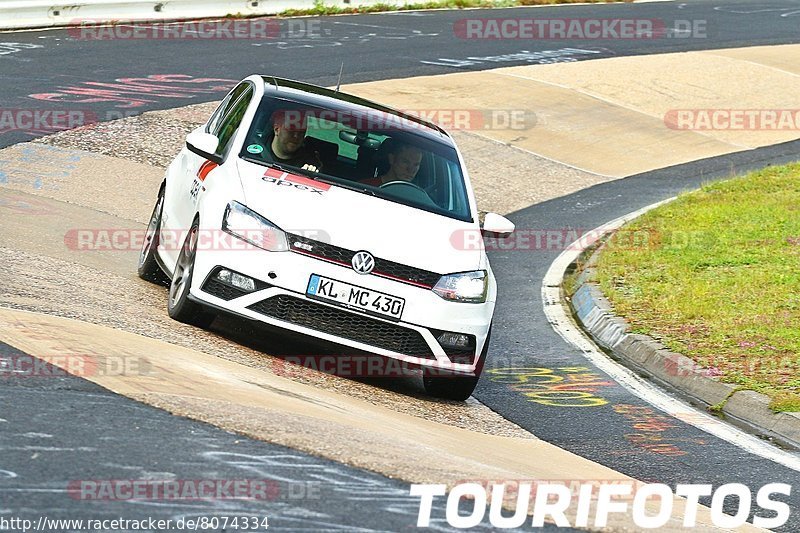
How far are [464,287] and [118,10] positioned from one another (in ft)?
54.8

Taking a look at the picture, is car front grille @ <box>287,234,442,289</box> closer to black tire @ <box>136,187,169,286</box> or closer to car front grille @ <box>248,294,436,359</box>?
car front grille @ <box>248,294,436,359</box>

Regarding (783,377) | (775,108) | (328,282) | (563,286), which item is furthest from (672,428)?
(775,108)

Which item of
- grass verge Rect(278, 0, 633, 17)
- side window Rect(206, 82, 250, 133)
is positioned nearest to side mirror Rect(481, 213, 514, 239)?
side window Rect(206, 82, 250, 133)

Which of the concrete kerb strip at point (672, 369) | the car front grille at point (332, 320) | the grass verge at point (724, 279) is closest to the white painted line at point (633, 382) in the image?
the concrete kerb strip at point (672, 369)

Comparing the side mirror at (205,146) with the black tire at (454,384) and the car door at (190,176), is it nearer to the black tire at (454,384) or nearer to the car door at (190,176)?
the car door at (190,176)

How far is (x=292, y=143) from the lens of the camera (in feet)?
29.3

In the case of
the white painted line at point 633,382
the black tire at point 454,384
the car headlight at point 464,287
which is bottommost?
the white painted line at point 633,382

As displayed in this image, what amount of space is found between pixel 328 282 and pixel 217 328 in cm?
132

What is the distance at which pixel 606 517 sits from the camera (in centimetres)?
556

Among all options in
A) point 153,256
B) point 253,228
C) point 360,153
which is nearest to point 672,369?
point 360,153

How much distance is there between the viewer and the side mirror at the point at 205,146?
28.7 ft

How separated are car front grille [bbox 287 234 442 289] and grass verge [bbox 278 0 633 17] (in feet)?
63.5

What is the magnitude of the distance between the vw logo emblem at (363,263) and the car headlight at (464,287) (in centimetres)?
44

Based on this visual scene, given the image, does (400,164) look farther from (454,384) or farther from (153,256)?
(153,256)
